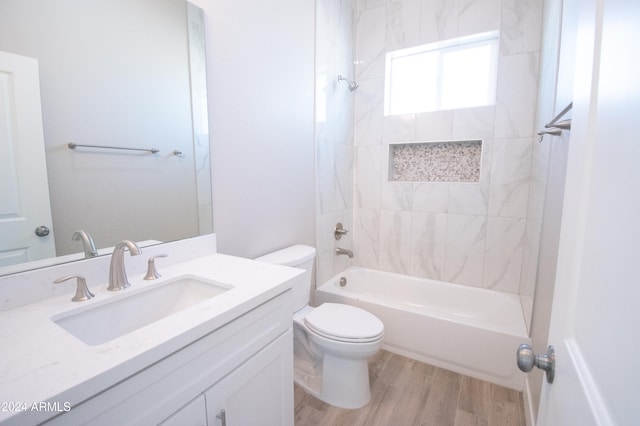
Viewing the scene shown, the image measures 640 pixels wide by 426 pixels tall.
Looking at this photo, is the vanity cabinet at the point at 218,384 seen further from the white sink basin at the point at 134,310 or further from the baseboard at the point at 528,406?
the baseboard at the point at 528,406

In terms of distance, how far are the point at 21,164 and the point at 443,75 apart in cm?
273

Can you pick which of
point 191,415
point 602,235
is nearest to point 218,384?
point 191,415

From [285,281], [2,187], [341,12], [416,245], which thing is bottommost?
[416,245]

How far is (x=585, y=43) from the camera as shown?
0.55 meters

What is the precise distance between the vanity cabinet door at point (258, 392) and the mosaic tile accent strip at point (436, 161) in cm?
195

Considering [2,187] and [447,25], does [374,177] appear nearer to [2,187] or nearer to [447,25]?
[447,25]

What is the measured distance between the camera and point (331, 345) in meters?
1.54

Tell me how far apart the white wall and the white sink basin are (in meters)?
0.41

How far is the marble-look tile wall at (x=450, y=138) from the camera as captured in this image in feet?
6.89

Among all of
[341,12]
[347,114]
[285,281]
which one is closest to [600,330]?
Result: [285,281]

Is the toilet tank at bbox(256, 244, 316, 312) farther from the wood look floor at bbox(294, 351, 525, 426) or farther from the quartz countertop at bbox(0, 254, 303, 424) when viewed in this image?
the quartz countertop at bbox(0, 254, 303, 424)

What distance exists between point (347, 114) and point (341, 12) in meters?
0.79

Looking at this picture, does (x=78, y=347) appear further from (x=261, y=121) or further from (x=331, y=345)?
(x=261, y=121)

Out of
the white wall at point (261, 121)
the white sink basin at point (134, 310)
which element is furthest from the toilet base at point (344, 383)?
the white sink basin at point (134, 310)
